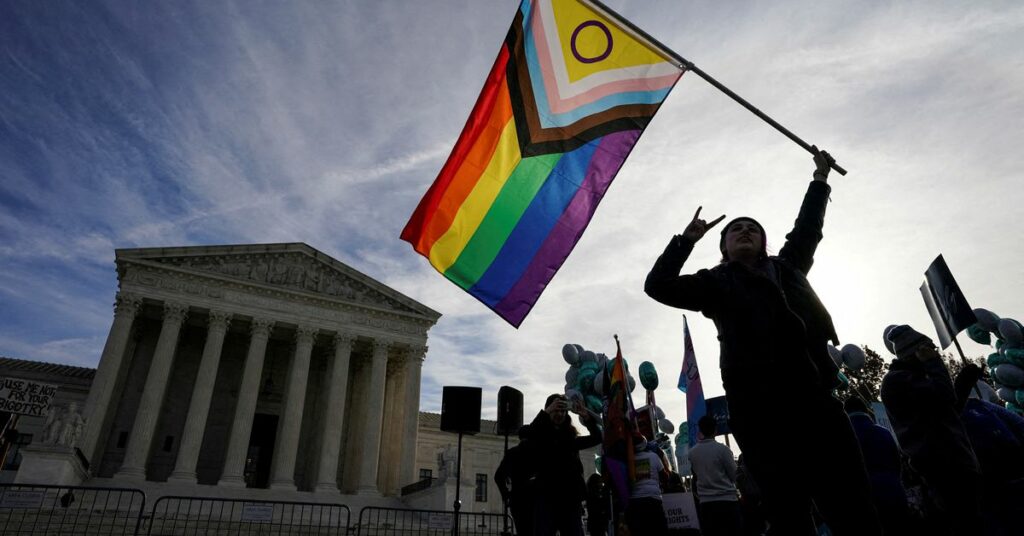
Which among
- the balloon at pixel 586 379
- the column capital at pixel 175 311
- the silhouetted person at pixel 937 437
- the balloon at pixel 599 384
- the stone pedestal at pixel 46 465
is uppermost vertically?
the column capital at pixel 175 311

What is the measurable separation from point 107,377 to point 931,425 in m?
30.8

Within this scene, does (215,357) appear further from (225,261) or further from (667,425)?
(667,425)

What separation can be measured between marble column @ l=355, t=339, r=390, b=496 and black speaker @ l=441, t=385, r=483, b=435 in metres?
18.0

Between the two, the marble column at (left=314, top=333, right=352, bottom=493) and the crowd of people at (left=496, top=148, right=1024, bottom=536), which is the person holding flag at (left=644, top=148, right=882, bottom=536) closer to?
the crowd of people at (left=496, top=148, right=1024, bottom=536)

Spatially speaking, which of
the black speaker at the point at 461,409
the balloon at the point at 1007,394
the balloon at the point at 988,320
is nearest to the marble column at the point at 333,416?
the black speaker at the point at 461,409

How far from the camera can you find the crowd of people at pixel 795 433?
2268mm

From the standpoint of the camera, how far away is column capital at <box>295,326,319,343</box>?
29.4 m

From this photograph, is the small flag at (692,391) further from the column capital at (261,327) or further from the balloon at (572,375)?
the column capital at (261,327)

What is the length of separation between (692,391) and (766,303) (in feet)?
42.4

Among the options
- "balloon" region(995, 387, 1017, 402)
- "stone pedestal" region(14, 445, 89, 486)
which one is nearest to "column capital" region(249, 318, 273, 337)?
"stone pedestal" region(14, 445, 89, 486)

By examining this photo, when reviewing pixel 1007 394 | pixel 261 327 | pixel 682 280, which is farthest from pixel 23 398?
pixel 1007 394

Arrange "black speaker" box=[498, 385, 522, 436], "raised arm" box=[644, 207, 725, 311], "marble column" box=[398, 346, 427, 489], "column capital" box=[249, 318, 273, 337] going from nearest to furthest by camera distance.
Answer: "raised arm" box=[644, 207, 725, 311]
"black speaker" box=[498, 385, 522, 436]
"column capital" box=[249, 318, 273, 337]
"marble column" box=[398, 346, 427, 489]

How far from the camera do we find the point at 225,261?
97.3ft

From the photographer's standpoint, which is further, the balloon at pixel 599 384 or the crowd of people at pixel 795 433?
the balloon at pixel 599 384
